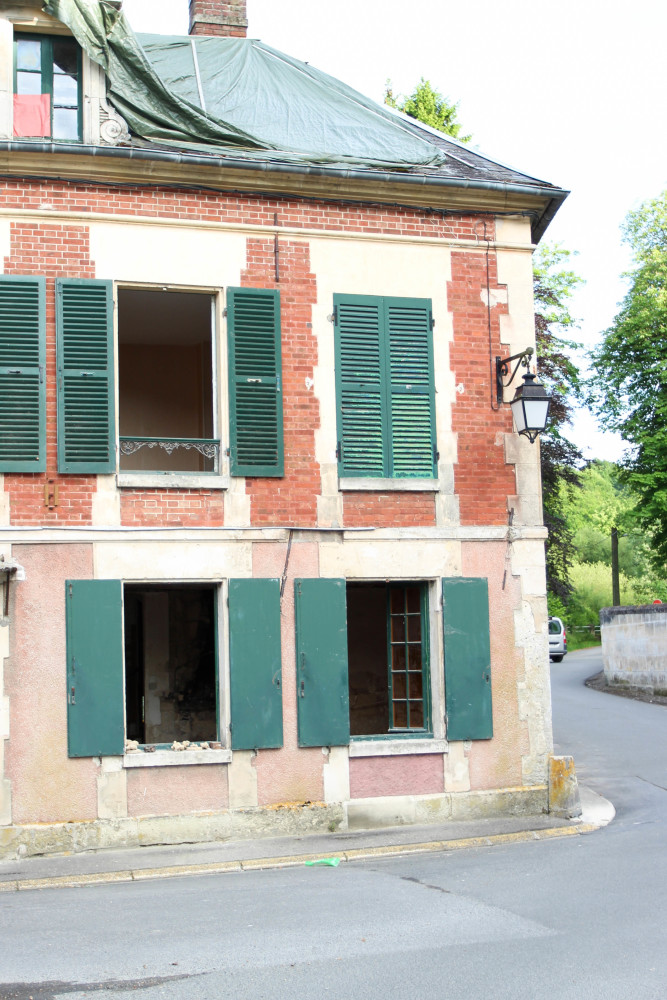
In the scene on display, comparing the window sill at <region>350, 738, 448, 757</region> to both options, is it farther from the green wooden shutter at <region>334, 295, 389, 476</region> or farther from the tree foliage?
the tree foliage

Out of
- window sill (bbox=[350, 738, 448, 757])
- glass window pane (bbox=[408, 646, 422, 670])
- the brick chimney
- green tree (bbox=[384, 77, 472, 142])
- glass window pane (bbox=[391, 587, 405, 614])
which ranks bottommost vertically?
window sill (bbox=[350, 738, 448, 757])

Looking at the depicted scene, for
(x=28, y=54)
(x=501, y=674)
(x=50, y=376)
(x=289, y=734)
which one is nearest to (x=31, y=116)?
(x=28, y=54)

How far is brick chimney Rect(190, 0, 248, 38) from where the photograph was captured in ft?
50.0

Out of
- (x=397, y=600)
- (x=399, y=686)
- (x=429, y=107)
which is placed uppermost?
(x=429, y=107)

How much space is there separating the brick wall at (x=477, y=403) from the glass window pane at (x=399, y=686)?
5.89 ft

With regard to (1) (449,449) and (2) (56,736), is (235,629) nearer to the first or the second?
(2) (56,736)

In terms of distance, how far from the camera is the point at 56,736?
10.6 metres

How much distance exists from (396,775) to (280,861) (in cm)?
188

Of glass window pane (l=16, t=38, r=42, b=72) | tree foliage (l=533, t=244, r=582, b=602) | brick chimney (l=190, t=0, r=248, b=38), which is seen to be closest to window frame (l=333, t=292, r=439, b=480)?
glass window pane (l=16, t=38, r=42, b=72)

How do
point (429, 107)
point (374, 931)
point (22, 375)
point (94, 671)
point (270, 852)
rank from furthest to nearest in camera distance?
1. point (429, 107)
2. point (22, 375)
3. point (94, 671)
4. point (270, 852)
5. point (374, 931)

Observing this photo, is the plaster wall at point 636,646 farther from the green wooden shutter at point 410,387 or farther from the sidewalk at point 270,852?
the green wooden shutter at point 410,387

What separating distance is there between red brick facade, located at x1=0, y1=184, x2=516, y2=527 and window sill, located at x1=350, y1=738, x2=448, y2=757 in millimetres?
2213

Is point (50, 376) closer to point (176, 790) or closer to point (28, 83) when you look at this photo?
point (28, 83)

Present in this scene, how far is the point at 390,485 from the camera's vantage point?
39.0ft
